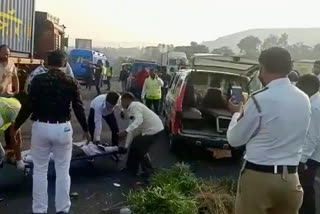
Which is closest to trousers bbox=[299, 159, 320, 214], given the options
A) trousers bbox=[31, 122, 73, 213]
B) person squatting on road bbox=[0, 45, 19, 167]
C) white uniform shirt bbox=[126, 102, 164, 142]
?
trousers bbox=[31, 122, 73, 213]

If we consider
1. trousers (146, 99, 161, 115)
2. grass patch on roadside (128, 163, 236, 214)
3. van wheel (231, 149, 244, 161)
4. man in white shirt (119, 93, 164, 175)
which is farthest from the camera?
trousers (146, 99, 161, 115)

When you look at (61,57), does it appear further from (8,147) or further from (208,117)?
(208,117)

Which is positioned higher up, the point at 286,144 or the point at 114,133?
the point at 286,144

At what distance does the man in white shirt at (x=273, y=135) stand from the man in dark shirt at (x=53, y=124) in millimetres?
2536

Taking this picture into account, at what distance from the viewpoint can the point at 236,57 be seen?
9.65 meters

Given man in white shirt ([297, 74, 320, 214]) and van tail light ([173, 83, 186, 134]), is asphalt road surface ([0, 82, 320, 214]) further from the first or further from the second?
man in white shirt ([297, 74, 320, 214])

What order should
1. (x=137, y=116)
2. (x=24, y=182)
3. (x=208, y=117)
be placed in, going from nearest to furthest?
(x=24, y=182) < (x=137, y=116) < (x=208, y=117)

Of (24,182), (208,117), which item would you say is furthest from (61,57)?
(208,117)

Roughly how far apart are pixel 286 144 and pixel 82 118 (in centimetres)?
300

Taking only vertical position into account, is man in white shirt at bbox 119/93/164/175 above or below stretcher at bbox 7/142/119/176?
above

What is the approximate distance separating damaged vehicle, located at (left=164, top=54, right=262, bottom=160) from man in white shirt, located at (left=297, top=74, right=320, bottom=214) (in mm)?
3650

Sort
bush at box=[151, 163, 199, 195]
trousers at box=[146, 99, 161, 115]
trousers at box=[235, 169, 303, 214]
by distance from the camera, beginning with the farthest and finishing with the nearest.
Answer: trousers at box=[146, 99, 161, 115] < bush at box=[151, 163, 199, 195] < trousers at box=[235, 169, 303, 214]

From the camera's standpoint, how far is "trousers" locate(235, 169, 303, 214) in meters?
3.50

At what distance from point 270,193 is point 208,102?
7839 millimetres
